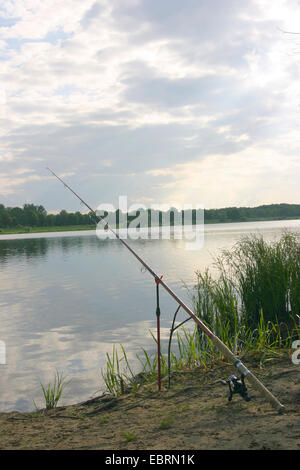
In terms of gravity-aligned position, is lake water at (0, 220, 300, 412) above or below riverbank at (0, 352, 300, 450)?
below

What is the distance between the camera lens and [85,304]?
16.5m

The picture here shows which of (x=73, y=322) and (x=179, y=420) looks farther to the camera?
(x=73, y=322)

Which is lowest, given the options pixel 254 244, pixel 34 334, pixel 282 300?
pixel 34 334

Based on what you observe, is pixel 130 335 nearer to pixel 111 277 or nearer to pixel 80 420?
pixel 80 420

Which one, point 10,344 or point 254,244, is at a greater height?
point 254,244

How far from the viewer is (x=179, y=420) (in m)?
4.45

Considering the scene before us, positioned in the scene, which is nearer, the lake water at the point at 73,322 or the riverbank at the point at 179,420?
the riverbank at the point at 179,420

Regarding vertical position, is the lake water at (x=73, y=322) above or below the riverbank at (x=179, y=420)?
below

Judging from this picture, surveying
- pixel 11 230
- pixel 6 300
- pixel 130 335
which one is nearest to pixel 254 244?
pixel 130 335

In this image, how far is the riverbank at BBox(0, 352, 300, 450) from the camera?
12.4 ft

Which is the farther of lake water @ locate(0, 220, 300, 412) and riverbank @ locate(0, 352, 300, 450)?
lake water @ locate(0, 220, 300, 412)

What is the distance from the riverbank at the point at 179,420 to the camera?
3.79 metres

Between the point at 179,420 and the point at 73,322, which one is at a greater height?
the point at 179,420
